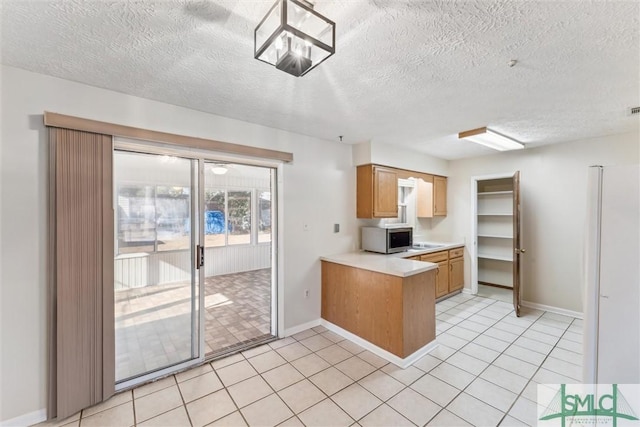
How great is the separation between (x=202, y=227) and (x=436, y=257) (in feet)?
11.6

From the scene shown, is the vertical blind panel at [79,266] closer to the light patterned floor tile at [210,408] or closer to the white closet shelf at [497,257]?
the light patterned floor tile at [210,408]

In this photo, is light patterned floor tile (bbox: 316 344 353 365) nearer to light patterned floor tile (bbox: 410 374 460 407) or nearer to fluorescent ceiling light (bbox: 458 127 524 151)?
light patterned floor tile (bbox: 410 374 460 407)

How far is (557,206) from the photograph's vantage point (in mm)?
3945

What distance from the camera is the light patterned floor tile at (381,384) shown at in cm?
221

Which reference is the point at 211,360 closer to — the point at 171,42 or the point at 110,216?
the point at 110,216

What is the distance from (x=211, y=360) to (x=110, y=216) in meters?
1.71

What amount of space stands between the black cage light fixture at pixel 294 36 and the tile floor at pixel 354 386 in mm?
2368

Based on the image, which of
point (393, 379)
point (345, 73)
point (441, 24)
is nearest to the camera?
point (441, 24)

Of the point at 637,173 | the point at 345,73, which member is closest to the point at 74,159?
the point at 345,73

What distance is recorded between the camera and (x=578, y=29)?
143 centimetres

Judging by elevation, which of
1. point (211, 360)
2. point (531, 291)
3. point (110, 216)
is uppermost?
point (110, 216)

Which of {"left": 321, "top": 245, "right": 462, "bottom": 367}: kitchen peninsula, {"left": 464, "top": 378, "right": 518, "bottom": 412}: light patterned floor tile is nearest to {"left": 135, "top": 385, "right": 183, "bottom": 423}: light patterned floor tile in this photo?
{"left": 321, "top": 245, "right": 462, "bottom": 367}: kitchen peninsula

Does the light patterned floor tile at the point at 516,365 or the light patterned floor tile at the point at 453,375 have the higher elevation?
the light patterned floor tile at the point at 516,365

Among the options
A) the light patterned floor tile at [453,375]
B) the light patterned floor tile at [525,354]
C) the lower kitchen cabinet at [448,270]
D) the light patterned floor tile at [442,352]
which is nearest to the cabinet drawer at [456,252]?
the lower kitchen cabinet at [448,270]
